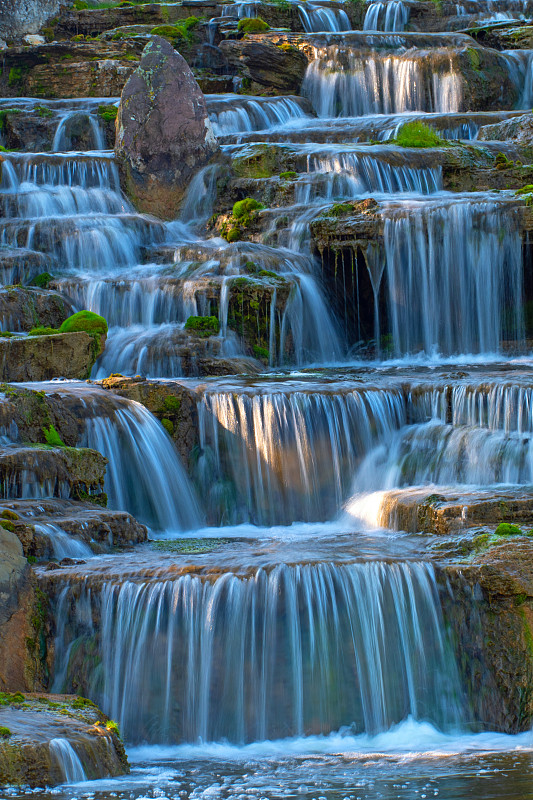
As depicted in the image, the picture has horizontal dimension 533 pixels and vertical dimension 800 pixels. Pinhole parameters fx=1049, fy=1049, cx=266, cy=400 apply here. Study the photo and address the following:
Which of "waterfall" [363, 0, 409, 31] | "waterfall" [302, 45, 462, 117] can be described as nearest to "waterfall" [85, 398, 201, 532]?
"waterfall" [302, 45, 462, 117]

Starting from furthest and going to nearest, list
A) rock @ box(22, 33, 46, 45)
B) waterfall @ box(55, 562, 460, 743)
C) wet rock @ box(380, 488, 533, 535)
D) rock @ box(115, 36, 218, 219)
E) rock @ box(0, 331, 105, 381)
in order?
1. rock @ box(22, 33, 46, 45)
2. rock @ box(115, 36, 218, 219)
3. rock @ box(0, 331, 105, 381)
4. wet rock @ box(380, 488, 533, 535)
5. waterfall @ box(55, 562, 460, 743)

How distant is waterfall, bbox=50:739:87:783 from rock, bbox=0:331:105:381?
10318 mm

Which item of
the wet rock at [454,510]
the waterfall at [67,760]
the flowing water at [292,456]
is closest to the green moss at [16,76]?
the flowing water at [292,456]

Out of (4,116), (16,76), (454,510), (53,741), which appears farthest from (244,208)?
(53,741)

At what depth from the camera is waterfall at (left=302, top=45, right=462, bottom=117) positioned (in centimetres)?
3122

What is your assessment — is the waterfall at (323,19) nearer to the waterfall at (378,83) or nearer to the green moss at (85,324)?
the waterfall at (378,83)

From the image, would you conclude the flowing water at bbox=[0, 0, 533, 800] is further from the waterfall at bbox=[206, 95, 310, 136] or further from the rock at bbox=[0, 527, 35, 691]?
the rock at bbox=[0, 527, 35, 691]

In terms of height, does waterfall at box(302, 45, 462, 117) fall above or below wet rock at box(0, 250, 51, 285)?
above

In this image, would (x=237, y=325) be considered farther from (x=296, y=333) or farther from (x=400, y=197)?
(x=400, y=197)

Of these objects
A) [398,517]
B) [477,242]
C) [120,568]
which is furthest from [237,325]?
[120,568]

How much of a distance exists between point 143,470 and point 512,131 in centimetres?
1668

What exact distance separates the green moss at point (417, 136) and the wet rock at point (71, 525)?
53.5ft

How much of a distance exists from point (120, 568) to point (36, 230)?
1486cm

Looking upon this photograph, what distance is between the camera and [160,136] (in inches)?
1101
